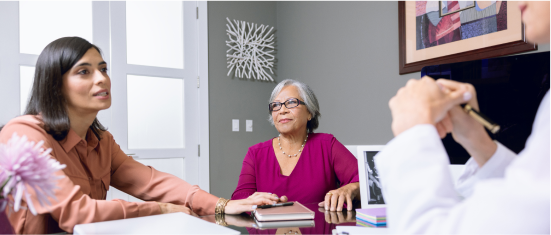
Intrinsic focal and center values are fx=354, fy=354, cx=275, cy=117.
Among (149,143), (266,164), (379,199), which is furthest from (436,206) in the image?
(149,143)

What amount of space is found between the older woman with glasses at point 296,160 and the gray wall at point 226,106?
1.40 m

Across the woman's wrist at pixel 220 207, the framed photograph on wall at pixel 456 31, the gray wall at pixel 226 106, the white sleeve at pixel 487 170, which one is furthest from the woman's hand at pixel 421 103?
the gray wall at pixel 226 106

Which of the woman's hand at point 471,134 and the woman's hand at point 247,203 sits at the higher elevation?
the woman's hand at point 471,134

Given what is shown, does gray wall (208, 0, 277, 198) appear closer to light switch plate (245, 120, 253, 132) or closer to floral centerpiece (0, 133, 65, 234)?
light switch plate (245, 120, 253, 132)

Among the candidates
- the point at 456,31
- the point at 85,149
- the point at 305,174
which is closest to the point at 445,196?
the point at 85,149

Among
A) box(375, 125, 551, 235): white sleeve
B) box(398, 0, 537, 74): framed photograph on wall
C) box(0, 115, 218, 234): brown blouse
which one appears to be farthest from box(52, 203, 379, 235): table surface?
box(398, 0, 537, 74): framed photograph on wall

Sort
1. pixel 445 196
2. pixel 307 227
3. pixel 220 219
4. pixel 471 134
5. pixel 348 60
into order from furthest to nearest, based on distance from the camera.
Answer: pixel 348 60
pixel 220 219
pixel 307 227
pixel 471 134
pixel 445 196

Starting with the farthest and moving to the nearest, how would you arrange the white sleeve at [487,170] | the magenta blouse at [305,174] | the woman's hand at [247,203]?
the magenta blouse at [305,174] < the woman's hand at [247,203] < the white sleeve at [487,170]

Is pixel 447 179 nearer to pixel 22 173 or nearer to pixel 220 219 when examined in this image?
pixel 22 173

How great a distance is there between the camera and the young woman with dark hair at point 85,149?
3.28 ft

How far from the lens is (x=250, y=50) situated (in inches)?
139

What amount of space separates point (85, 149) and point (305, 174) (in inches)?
40.3

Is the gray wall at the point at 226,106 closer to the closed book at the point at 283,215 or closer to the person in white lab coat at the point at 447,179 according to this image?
the closed book at the point at 283,215

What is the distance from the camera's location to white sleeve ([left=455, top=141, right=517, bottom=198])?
0.63 metres
